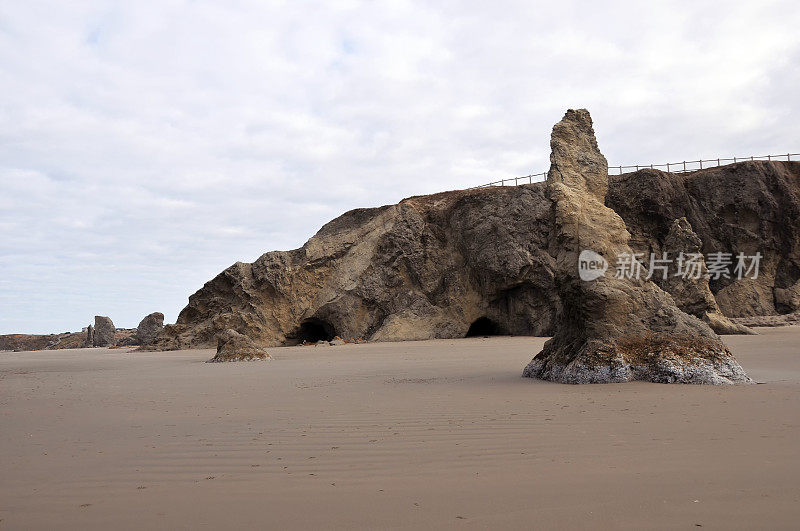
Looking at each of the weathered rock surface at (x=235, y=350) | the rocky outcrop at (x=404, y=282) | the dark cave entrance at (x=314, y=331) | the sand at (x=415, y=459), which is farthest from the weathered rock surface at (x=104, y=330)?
the sand at (x=415, y=459)

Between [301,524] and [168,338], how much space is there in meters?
23.4

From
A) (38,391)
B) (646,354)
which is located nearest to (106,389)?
(38,391)

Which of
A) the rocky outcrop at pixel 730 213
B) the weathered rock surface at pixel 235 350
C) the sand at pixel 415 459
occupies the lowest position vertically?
the sand at pixel 415 459

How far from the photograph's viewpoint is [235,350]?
13.6 meters

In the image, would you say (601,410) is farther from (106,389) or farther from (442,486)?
(106,389)

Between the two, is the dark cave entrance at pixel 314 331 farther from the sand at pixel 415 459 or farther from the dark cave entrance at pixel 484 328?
the sand at pixel 415 459

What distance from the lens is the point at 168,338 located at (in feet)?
78.7

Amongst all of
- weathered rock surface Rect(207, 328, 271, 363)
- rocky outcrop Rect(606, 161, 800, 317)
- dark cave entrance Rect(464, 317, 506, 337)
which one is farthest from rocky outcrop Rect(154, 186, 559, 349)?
weathered rock surface Rect(207, 328, 271, 363)

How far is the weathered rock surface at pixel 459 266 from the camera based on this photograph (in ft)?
79.3

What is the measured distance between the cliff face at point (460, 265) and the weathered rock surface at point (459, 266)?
0.16ft

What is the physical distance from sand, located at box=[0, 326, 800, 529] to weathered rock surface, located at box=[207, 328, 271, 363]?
687cm

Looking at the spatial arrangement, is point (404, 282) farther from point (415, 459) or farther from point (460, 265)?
point (415, 459)

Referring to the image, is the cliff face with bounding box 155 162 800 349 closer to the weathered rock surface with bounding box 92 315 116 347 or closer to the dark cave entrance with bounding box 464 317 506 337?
the dark cave entrance with bounding box 464 317 506 337

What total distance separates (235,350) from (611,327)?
29.3 feet
